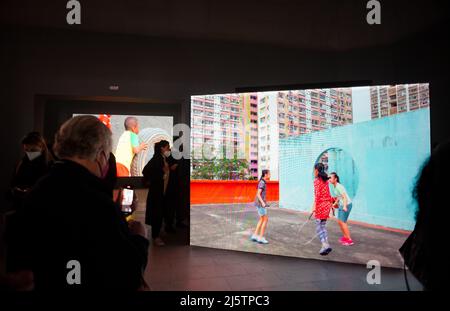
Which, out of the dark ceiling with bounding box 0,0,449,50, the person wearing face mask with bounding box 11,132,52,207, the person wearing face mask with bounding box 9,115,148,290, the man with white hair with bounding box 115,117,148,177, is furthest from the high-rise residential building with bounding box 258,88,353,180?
the person wearing face mask with bounding box 9,115,148,290

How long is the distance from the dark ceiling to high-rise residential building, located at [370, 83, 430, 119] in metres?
1.11

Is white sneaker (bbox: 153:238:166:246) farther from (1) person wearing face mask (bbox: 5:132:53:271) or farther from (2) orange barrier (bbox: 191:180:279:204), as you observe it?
(1) person wearing face mask (bbox: 5:132:53:271)

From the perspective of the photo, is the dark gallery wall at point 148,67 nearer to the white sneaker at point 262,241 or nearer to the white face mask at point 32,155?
the white face mask at point 32,155

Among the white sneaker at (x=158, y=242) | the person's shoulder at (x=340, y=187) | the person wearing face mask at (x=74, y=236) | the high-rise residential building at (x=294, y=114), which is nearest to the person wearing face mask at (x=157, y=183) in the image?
the white sneaker at (x=158, y=242)

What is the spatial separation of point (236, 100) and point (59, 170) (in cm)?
276

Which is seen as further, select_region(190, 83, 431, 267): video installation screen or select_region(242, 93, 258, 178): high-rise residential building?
select_region(242, 93, 258, 178): high-rise residential building

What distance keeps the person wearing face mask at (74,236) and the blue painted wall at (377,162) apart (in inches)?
101

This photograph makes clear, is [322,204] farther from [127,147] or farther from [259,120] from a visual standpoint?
[127,147]

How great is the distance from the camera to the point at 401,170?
2.78 metres

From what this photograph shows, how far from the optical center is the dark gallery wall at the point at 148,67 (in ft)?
12.0

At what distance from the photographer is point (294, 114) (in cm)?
328

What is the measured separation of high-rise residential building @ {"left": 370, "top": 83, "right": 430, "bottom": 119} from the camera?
107 inches

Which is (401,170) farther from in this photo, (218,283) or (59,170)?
(59,170)
